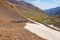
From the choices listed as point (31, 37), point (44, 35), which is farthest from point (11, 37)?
point (44, 35)

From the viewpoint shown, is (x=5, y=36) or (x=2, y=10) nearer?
(x=5, y=36)

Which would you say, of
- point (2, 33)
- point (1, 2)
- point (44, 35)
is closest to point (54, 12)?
point (1, 2)

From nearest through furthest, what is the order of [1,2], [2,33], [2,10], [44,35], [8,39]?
[8,39] < [2,33] < [44,35] < [2,10] < [1,2]

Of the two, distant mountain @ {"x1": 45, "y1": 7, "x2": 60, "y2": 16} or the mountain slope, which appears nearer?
the mountain slope

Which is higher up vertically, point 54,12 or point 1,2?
point 1,2

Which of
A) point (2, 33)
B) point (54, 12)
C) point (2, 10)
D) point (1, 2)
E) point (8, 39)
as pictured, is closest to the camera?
point (8, 39)

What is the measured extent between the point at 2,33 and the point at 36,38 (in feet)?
8.06

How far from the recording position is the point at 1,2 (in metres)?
31.1

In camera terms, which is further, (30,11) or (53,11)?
(53,11)

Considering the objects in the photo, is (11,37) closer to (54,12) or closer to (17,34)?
(17,34)

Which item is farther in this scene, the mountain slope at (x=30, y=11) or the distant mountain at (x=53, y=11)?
the distant mountain at (x=53, y=11)

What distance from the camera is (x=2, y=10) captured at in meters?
28.0

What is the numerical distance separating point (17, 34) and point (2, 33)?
3.77 feet

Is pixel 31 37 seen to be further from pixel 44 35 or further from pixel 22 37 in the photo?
pixel 44 35
